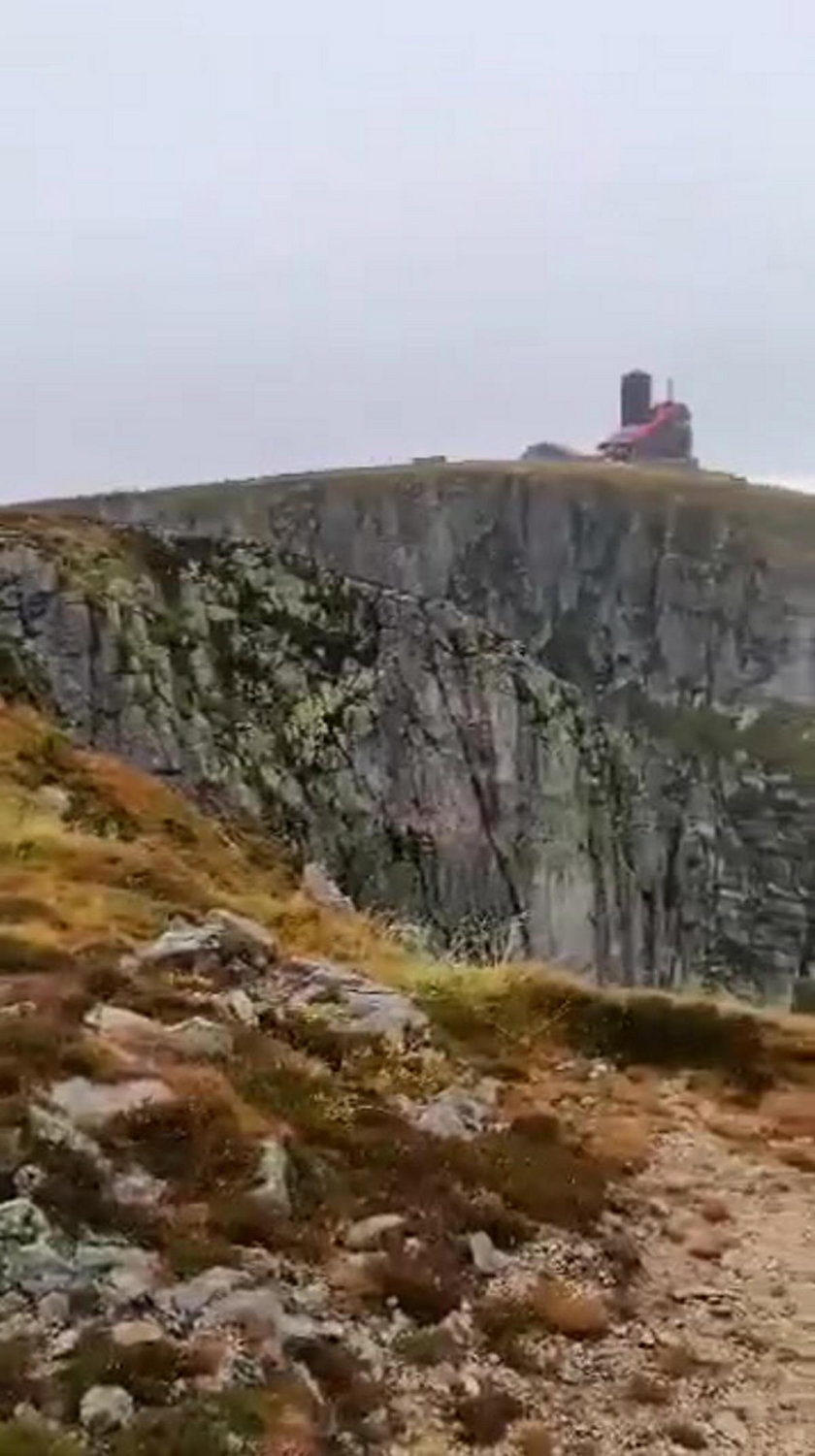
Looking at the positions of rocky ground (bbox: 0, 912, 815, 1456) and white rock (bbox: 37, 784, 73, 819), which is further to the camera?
white rock (bbox: 37, 784, 73, 819)

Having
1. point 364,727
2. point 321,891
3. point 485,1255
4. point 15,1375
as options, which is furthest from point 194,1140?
point 364,727

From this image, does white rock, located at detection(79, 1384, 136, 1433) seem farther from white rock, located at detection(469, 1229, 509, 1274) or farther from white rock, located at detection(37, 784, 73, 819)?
white rock, located at detection(37, 784, 73, 819)

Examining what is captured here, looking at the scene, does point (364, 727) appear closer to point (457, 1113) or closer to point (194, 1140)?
point (457, 1113)

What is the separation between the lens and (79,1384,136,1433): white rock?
9336mm

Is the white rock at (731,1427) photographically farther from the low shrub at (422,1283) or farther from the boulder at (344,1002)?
the boulder at (344,1002)

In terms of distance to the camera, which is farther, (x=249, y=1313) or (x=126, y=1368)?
(x=249, y=1313)

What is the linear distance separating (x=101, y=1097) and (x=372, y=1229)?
2.43m

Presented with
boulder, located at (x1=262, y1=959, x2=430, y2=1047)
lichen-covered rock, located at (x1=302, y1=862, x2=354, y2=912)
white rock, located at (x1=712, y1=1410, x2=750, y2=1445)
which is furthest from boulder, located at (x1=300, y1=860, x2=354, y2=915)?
white rock, located at (x1=712, y1=1410, x2=750, y2=1445)

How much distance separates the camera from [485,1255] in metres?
12.9

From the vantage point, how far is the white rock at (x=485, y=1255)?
41.8 feet

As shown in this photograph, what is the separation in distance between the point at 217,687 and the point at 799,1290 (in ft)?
224

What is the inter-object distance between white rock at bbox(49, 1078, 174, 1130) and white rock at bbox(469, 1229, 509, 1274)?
8.71ft

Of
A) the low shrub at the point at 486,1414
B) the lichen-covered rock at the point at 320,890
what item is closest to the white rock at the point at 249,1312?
the low shrub at the point at 486,1414

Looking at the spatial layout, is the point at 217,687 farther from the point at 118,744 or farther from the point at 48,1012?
the point at 48,1012
